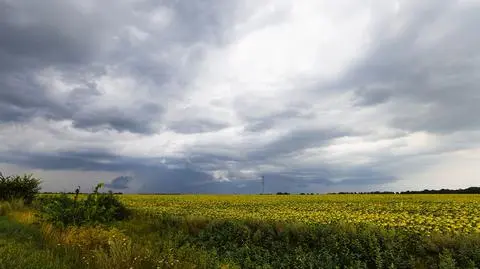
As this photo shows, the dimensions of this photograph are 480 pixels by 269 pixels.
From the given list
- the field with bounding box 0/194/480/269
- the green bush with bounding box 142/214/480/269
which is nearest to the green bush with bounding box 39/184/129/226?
the field with bounding box 0/194/480/269

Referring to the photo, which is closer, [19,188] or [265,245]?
[265,245]

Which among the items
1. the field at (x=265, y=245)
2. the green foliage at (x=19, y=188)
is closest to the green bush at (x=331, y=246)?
the field at (x=265, y=245)

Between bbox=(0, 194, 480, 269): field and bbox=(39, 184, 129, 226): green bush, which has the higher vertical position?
bbox=(39, 184, 129, 226): green bush

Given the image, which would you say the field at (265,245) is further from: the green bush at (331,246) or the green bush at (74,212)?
the green bush at (74,212)

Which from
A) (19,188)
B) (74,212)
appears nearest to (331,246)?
(74,212)

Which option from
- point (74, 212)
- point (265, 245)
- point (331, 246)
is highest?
point (74, 212)

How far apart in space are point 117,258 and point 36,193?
1198 inches

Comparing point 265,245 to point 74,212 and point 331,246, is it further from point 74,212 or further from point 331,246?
point 74,212

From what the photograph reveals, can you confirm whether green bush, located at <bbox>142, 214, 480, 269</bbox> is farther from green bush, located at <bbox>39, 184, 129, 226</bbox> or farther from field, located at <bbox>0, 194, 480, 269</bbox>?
green bush, located at <bbox>39, 184, 129, 226</bbox>

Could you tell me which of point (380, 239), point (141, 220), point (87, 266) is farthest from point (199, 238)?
point (87, 266)

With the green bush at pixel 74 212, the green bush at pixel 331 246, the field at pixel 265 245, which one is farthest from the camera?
the green bush at pixel 74 212

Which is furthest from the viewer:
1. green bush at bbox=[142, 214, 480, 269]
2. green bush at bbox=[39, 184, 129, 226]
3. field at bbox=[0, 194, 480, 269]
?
green bush at bbox=[39, 184, 129, 226]

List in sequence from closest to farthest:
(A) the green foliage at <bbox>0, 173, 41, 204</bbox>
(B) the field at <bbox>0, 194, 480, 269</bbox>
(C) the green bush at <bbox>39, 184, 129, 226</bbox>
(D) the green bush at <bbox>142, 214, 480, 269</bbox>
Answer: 1. (B) the field at <bbox>0, 194, 480, 269</bbox>
2. (D) the green bush at <bbox>142, 214, 480, 269</bbox>
3. (C) the green bush at <bbox>39, 184, 129, 226</bbox>
4. (A) the green foliage at <bbox>0, 173, 41, 204</bbox>

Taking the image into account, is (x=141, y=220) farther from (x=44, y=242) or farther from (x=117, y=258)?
(x=117, y=258)
